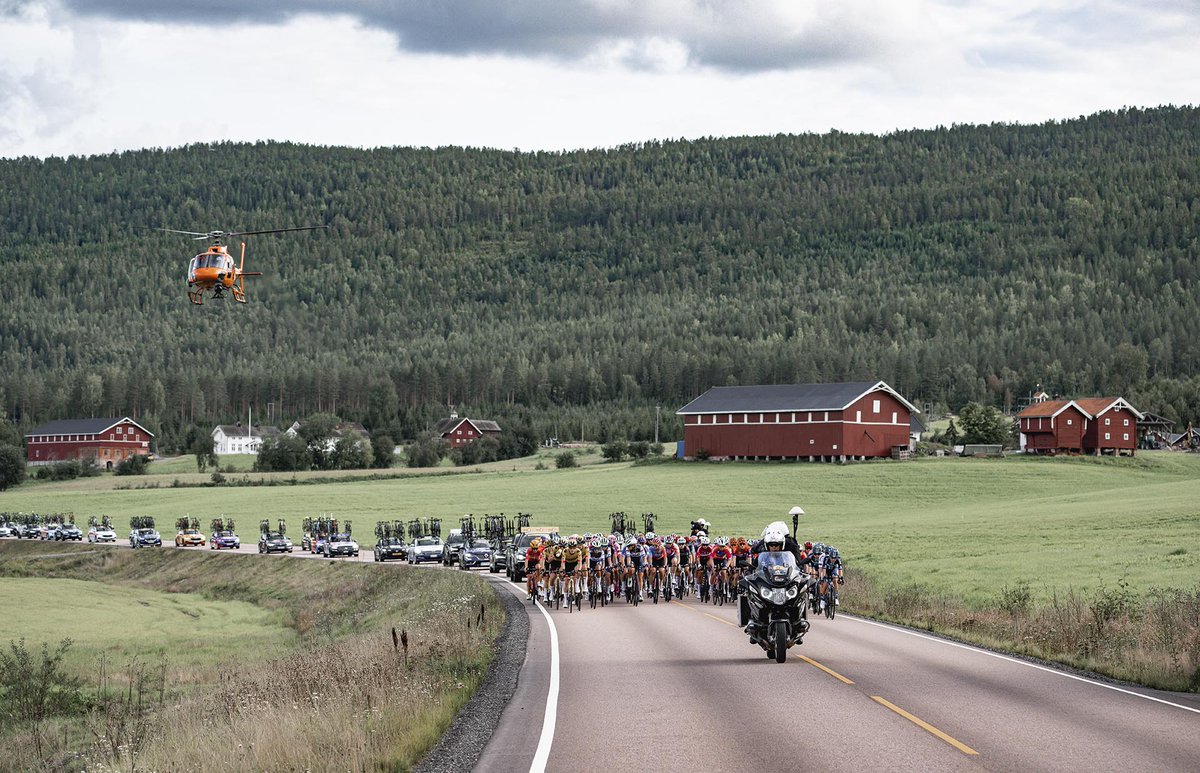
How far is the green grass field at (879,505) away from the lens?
1631 inches

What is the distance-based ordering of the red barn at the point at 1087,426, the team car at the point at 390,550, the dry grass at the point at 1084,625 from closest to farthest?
1. the dry grass at the point at 1084,625
2. the team car at the point at 390,550
3. the red barn at the point at 1087,426

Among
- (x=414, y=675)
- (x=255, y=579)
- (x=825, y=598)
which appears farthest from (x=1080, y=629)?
(x=255, y=579)

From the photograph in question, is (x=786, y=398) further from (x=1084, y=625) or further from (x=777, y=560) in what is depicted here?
(x=777, y=560)

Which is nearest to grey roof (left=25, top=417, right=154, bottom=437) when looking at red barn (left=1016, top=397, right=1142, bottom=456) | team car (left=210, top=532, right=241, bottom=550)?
team car (left=210, top=532, right=241, bottom=550)

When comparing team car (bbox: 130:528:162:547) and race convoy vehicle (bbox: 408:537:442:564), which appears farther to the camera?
team car (bbox: 130:528:162:547)

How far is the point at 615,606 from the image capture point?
3591 cm

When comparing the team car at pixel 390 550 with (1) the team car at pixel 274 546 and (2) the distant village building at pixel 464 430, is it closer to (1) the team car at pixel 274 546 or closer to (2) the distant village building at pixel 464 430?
(1) the team car at pixel 274 546

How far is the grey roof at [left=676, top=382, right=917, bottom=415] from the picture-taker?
115 metres

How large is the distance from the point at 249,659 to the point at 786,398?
87425 mm

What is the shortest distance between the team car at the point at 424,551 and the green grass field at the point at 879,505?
505 inches

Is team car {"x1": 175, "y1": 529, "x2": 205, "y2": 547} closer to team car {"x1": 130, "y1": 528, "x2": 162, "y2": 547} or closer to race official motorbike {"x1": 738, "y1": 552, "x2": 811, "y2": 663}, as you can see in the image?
team car {"x1": 130, "y1": 528, "x2": 162, "y2": 547}

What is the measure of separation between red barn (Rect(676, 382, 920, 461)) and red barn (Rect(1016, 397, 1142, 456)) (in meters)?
11.5

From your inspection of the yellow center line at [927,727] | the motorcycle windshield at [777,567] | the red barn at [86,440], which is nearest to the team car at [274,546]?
the motorcycle windshield at [777,567]

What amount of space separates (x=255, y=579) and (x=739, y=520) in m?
26.2
